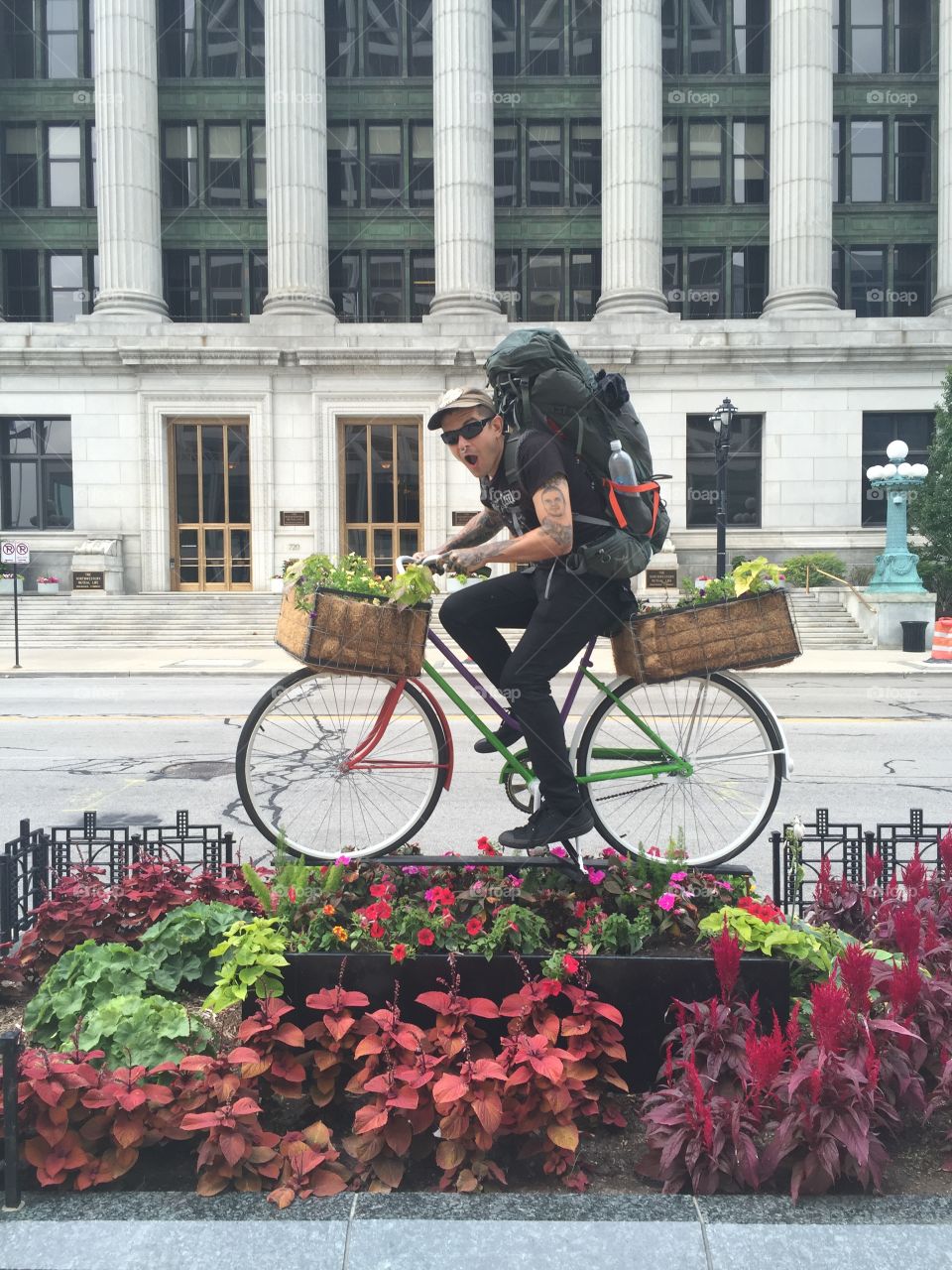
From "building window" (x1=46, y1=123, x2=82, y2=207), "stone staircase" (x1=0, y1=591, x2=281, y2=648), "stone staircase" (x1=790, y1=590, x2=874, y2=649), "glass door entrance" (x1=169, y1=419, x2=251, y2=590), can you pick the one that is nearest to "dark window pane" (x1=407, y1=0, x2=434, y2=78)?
"building window" (x1=46, y1=123, x2=82, y2=207)

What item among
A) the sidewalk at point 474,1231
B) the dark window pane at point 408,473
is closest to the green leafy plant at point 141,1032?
the sidewalk at point 474,1231

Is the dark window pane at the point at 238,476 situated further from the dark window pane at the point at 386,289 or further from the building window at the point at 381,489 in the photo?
the dark window pane at the point at 386,289

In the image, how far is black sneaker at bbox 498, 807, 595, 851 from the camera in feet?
13.9

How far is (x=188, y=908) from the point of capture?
3.92m

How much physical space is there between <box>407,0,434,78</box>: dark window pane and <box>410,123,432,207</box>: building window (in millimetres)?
→ 1985

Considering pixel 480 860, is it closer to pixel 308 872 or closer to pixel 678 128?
pixel 308 872

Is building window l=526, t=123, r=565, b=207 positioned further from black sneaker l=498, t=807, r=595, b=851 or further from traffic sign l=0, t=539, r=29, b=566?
black sneaker l=498, t=807, r=595, b=851

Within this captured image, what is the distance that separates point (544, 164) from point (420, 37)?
6568mm

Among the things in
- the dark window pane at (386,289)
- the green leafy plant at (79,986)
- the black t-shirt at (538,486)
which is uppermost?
the dark window pane at (386,289)

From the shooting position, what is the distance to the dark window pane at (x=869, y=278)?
126ft

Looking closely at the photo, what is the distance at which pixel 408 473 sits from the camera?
3544 centimetres

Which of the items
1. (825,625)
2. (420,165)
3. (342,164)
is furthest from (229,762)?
(420,165)

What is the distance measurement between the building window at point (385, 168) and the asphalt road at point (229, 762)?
2768 cm

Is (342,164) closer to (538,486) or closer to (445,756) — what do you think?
(445,756)
